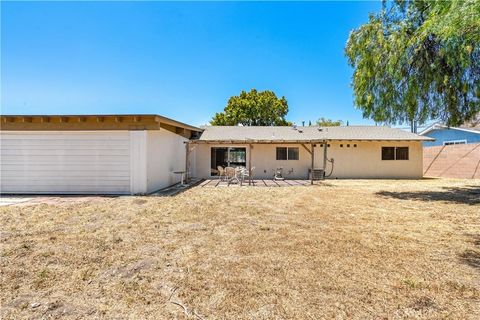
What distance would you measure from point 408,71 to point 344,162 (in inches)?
324

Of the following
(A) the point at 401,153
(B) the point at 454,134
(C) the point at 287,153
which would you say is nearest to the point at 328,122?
(B) the point at 454,134

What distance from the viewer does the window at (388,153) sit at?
16.9 metres

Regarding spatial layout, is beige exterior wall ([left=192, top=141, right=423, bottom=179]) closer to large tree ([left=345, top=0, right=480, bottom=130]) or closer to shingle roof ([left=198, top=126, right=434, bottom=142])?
shingle roof ([left=198, top=126, right=434, bottom=142])

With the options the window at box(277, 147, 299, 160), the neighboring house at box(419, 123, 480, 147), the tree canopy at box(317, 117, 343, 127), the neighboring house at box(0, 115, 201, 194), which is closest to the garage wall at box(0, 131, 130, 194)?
the neighboring house at box(0, 115, 201, 194)

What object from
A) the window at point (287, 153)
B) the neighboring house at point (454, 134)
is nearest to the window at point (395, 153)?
the neighboring house at point (454, 134)

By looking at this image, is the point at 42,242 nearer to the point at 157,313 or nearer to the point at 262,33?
the point at 157,313

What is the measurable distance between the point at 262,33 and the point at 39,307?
45.5ft

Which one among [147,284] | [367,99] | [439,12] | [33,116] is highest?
[439,12]

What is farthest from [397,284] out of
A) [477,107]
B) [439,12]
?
[477,107]

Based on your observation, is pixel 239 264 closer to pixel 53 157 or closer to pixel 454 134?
pixel 53 157

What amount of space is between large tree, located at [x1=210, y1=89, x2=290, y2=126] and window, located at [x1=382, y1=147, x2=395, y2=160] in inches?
609

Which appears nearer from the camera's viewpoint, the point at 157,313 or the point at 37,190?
the point at 157,313

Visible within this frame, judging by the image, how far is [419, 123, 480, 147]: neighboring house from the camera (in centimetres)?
1880

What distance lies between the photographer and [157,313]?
7.84 ft
